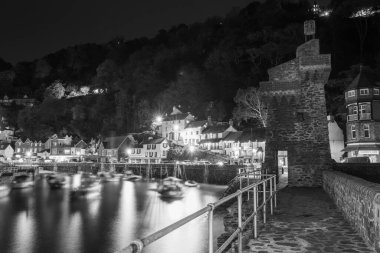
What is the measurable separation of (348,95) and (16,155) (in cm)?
10299

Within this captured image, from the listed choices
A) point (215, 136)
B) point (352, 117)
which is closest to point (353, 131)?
point (352, 117)

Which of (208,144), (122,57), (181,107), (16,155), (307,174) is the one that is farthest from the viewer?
(122,57)

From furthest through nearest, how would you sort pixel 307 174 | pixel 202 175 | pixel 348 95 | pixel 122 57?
pixel 122 57
pixel 202 175
pixel 348 95
pixel 307 174

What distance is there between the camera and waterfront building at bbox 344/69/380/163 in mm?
38812

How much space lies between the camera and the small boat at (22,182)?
53966 millimetres

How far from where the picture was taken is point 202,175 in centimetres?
5372

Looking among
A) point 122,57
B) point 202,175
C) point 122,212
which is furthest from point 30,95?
point 122,212

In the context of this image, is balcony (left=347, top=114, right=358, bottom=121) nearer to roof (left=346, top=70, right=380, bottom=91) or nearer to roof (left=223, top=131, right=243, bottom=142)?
roof (left=346, top=70, right=380, bottom=91)

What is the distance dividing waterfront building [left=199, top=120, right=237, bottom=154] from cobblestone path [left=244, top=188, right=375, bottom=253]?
5187 cm

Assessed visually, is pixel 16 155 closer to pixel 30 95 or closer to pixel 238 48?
pixel 30 95

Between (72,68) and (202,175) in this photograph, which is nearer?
(202,175)

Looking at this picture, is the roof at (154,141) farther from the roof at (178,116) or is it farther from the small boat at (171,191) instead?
the small boat at (171,191)

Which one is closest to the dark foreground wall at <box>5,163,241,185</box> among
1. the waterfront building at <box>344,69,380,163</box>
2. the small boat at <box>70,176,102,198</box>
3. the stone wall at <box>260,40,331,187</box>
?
the small boat at <box>70,176,102,198</box>

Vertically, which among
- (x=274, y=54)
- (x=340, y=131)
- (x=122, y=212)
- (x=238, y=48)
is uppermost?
(x=238, y=48)
